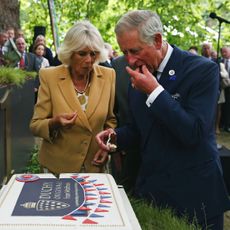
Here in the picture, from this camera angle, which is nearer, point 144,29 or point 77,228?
point 77,228

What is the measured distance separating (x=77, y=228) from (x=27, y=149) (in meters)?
5.39

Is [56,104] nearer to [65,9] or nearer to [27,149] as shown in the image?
[27,149]

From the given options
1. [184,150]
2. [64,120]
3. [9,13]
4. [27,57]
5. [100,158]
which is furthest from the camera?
[9,13]

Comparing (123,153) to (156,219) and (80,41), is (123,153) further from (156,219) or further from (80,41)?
(156,219)

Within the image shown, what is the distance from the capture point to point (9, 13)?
34.0 feet

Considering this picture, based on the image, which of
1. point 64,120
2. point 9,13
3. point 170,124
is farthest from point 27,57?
point 170,124

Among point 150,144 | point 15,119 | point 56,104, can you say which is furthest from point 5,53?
point 150,144

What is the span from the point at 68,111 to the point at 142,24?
105cm

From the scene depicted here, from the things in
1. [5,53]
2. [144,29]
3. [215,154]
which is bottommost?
[5,53]

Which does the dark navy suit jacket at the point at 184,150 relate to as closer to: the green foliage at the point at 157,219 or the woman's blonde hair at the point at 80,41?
the green foliage at the point at 157,219

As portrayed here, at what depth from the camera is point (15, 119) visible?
194 inches

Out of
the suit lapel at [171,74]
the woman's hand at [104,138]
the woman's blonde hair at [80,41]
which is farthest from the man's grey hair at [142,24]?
the woman's blonde hair at [80,41]

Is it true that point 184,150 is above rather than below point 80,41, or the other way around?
below

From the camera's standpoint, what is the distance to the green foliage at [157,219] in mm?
1709
